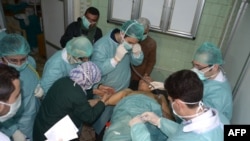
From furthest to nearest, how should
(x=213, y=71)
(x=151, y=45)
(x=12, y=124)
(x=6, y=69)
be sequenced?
(x=151, y=45) → (x=213, y=71) → (x=12, y=124) → (x=6, y=69)

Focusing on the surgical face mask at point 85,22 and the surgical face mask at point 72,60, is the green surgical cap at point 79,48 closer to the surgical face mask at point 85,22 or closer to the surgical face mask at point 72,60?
the surgical face mask at point 72,60

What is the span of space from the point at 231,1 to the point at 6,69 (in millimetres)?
2835

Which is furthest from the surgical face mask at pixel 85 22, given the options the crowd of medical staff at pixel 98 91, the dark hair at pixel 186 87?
the dark hair at pixel 186 87

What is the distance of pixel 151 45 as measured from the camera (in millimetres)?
2738

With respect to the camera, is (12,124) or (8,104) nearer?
(8,104)

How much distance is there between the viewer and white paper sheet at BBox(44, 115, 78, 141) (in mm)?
1640

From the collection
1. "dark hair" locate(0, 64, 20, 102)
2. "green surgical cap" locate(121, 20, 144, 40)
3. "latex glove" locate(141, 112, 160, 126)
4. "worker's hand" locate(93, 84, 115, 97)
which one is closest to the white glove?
"green surgical cap" locate(121, 20, 144, 40)

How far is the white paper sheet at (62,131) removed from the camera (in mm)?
1640

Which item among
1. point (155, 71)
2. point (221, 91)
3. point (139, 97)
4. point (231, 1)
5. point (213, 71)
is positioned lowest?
point (155, 71)

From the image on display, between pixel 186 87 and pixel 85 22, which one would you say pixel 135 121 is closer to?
pixel 186 87

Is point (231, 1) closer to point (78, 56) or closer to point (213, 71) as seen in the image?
point (213, 71)

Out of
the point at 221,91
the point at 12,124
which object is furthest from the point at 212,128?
the point at 12,124

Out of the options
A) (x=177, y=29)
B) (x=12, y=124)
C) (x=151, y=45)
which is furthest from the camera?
(x=177, y=29)

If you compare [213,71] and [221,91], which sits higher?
[213,71]
